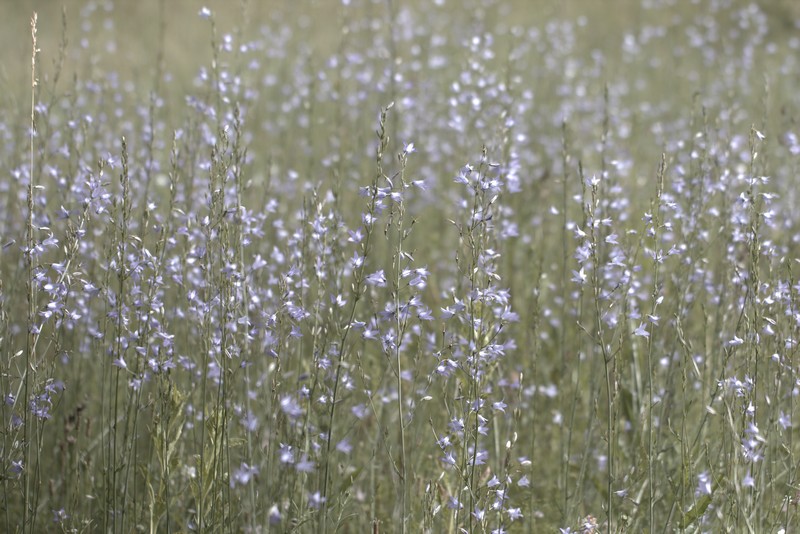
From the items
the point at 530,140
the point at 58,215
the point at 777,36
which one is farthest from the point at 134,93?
the point at 777,36

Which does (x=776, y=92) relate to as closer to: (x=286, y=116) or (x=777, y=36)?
(x=777, y=36)

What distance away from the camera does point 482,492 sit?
297 centimetres

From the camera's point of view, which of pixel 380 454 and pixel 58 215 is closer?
pixel 58 215

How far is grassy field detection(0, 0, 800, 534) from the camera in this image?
9.04 ft

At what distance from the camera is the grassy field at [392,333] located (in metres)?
2.76

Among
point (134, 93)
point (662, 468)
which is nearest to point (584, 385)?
point (662, 468)

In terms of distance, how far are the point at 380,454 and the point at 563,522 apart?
1.03m

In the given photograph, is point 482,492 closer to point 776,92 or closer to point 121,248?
point 121,248

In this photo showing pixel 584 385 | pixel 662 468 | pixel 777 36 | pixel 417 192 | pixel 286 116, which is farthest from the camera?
pixel 777 36

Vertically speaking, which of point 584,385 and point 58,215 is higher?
point 58,215

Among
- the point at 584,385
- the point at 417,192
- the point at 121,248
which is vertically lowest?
the point at 584,385

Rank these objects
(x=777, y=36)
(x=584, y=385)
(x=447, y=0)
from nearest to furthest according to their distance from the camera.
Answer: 1. (x=584, y=385)
2. (x=777, y=36)
3. (x=447, y=0)

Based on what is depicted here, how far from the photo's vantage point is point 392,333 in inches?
112

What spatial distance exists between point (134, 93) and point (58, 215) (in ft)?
17.4
